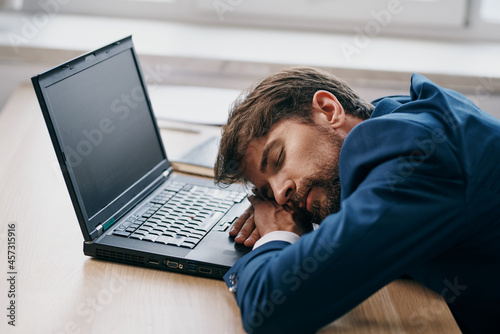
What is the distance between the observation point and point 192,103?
189 cm

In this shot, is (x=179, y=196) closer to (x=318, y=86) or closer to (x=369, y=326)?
(x=318, y=86)

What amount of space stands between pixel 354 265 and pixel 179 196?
54 cm

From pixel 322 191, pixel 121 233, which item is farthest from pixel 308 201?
pixel 121 233

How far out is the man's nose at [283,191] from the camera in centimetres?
107

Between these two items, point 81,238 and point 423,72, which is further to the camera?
point 423,72

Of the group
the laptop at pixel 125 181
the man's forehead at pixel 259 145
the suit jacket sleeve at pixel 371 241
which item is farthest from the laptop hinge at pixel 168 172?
the suit jacket sleeve at pixel 371 241

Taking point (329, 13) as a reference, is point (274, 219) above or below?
below

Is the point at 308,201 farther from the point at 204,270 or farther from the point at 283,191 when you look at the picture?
the point at 204,270

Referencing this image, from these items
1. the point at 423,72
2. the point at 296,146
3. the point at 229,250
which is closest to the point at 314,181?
the point at 296,146

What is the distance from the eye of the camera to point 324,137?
112 cm

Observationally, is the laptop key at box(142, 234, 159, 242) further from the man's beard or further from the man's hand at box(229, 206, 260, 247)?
the man's beard

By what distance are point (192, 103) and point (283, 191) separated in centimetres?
90

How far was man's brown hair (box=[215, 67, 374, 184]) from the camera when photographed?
1.15 metres

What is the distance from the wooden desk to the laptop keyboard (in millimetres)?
78
